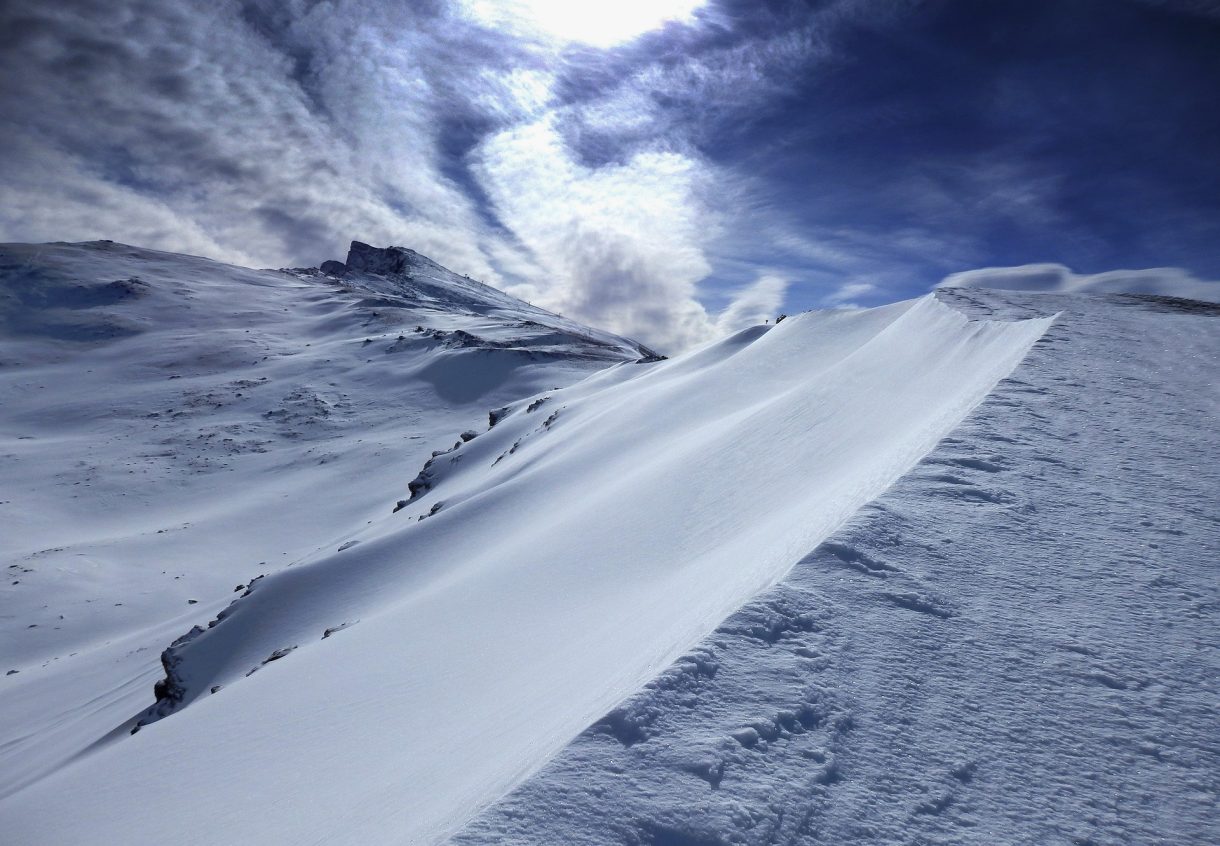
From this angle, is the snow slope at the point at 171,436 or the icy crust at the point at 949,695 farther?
the snow slope at the point at 171,436

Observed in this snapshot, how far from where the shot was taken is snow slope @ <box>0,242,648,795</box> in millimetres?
12727

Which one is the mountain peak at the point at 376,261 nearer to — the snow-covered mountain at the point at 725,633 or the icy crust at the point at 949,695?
the snow-covered mountain at the point at 725,633

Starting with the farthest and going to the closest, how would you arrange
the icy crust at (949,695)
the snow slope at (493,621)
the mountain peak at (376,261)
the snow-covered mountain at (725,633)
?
the mountain peak at (376,261)
the snow slope at (493,621)
the snow-covered mountain at (725,633)
the icy crust at (949,695)

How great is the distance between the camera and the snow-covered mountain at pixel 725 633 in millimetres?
1913

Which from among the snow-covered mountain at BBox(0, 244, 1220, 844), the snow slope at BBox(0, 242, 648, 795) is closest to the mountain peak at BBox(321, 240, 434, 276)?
the snow slope at BBox(0, 242, 648, 795)

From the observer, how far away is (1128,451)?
378 centimetres

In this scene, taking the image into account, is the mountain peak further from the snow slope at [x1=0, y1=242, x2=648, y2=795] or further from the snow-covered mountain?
the snow-covered mountain

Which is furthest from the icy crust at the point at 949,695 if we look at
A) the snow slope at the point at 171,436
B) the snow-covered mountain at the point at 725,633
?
the snow slope at the point at 171,436

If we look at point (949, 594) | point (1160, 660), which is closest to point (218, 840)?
point (949, 594)

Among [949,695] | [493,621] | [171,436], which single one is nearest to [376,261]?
[171,436]

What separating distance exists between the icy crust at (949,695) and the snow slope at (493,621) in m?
0.20

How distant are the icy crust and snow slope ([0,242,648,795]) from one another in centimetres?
975

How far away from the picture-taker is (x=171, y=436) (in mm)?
25766

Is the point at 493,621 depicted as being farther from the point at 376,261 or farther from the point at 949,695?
the point at 376,261
